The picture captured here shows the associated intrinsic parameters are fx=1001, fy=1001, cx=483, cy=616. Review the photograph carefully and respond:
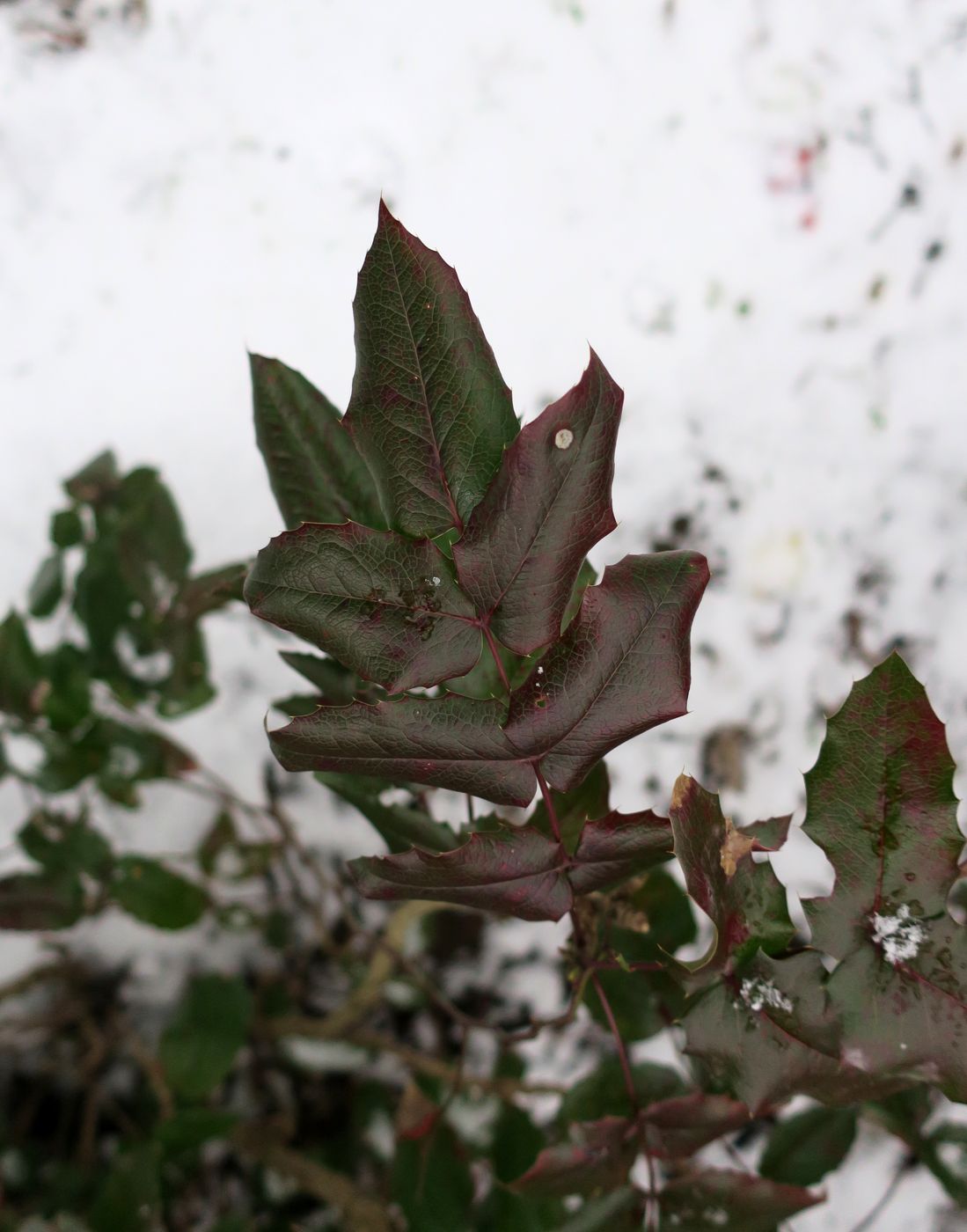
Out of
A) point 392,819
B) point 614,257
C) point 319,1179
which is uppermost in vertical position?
point 614,257

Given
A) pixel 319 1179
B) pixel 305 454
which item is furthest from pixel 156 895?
pixel 305 454

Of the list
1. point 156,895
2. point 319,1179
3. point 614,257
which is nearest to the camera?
point 156,895

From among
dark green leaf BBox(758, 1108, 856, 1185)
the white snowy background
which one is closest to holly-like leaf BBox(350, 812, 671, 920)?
dark green leaf BBox(758, 1108, 856, 1185)

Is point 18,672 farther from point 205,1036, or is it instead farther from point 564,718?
point 564,718

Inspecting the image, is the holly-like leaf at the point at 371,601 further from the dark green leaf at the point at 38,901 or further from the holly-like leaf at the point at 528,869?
the dark green leaf at the point at 38,901

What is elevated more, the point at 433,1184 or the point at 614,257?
the point at 614,257

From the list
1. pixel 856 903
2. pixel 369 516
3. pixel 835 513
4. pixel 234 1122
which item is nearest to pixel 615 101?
pixel 835 513

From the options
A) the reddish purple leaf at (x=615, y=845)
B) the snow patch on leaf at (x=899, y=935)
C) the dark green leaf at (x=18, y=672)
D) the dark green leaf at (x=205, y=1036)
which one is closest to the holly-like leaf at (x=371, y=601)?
the reddish purple leaf at (x=615, y=845)
